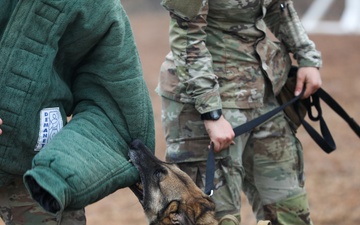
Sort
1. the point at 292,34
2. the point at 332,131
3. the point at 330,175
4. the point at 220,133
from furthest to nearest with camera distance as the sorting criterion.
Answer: the point at 332,131 < the point at 330,175 < the point at 292,34 < the point at 220,133

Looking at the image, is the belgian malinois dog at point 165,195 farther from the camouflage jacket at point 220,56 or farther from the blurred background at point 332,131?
the blurred background at point 332,131

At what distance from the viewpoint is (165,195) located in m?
4.05

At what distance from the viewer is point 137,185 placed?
4070 mm

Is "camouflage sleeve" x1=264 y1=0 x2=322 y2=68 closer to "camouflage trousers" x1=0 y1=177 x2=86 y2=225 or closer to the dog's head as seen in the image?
the dog's head

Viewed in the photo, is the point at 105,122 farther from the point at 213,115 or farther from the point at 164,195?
the point at 213,115

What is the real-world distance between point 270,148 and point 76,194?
1.35 m

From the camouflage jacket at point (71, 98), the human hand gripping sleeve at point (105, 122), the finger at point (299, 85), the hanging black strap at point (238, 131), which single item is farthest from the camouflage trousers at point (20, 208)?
the finger at point (299, 85)

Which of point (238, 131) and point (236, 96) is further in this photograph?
point (236, 96)

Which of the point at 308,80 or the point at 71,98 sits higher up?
the point at 71,98

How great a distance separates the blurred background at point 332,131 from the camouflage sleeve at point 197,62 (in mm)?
2941

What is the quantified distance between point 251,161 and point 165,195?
29.9 inches

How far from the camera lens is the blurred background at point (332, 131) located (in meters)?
7.38

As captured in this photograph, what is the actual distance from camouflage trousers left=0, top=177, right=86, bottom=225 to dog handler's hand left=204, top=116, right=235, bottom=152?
2.73ft

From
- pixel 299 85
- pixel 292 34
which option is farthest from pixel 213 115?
pixel 292 34
